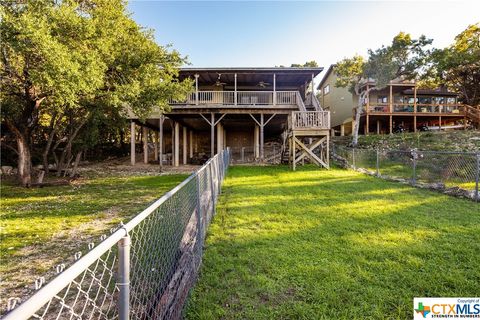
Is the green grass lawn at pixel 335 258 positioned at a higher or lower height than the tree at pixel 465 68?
lower

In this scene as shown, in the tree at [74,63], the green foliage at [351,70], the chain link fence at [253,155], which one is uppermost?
the green foliage at [351,70]

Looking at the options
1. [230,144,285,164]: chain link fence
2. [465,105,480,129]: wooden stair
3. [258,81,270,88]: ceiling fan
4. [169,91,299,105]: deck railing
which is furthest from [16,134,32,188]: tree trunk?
[465,105,480,129]: wooden stair

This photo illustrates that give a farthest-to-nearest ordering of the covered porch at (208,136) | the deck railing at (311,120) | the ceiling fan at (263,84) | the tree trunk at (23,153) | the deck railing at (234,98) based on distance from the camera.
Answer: the ceiling fan at (263,84), the covered porch at (208,136), the deck railing at (234,98), the deck railing at (311,120), the tree trunk at (23,153)

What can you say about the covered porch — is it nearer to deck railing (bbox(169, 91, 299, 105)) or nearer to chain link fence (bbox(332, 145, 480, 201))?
deck railing (bbox(169, 91, 299, 105))

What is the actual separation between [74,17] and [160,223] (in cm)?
766

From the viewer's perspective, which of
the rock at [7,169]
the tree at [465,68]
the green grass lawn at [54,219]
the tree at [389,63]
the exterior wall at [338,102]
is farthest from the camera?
the exterior wall at [338,102]

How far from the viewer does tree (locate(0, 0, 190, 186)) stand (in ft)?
22.1

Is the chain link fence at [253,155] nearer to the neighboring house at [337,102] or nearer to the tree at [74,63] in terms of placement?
the tree at [74,63]

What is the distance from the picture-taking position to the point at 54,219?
595cm

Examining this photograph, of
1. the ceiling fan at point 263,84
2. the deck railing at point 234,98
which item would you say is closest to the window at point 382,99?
the ceiling fan at point 263,84

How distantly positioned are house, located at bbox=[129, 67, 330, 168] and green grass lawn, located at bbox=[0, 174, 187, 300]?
5.85 meters

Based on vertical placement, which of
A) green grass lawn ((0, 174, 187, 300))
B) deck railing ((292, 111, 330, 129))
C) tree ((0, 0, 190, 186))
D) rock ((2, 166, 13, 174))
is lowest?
green grass lawn ((0, 174, 187, 300))

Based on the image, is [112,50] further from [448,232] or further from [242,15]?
[448,232]

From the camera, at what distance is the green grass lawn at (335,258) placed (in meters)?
2.59
